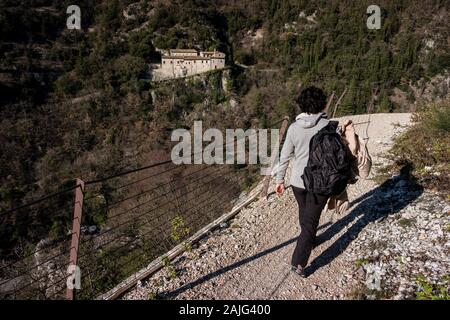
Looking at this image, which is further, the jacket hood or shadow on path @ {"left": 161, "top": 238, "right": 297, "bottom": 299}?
shadow on path @ {"left": 161, "top": 238, "right": 297, "bottom": 299}

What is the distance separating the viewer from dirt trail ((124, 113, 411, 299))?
9.13 feet

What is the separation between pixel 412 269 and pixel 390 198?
1.73 meters

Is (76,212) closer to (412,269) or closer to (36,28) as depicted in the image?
(412,269)

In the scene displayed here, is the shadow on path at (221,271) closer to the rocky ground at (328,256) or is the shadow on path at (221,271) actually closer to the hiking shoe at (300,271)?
the rocky ground at (328,256)

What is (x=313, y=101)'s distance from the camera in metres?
2.42

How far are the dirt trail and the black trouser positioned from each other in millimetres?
379

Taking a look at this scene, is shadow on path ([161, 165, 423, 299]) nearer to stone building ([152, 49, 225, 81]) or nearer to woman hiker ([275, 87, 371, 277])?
woman hiker ([275, 87, 371, 277])

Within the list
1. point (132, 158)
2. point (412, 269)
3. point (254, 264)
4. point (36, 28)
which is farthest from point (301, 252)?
point (36, 28)

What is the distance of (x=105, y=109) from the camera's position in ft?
108

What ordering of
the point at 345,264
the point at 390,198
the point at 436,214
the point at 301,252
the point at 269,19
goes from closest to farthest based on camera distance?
1. the point at 301,252
2. the point at 345,264
3. the point at 436,214
4. the point at 390,198
5. the point at 269,19

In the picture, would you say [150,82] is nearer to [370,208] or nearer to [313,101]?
[370,208]

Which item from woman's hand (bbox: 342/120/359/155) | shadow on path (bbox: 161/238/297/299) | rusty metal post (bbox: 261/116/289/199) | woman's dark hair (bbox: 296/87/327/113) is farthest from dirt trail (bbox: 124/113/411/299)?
woman's dark hair (bbox: 296/87/327/113)

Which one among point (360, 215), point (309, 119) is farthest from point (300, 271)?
point (360, 215)

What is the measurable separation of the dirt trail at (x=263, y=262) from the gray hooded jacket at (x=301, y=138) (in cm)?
97
